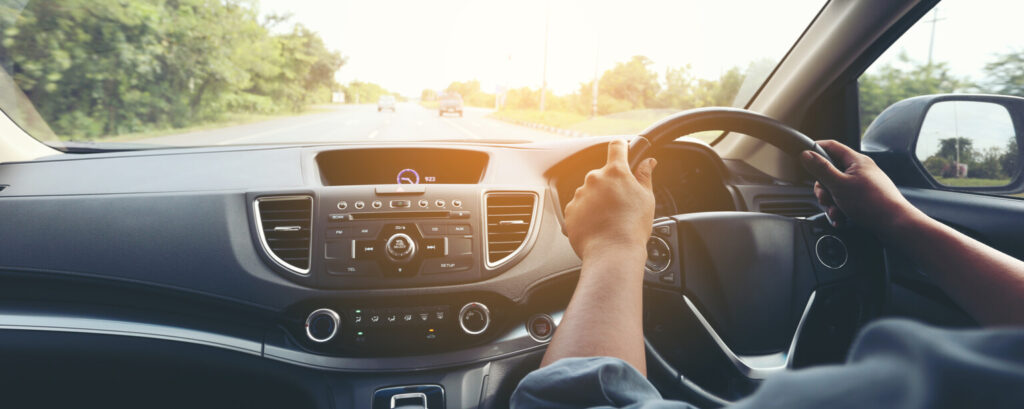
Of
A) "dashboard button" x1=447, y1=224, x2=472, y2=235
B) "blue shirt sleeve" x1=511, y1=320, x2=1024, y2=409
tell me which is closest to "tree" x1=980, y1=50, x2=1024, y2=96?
"dashboard button" x1=447, y1=224, x2=472, y2=235

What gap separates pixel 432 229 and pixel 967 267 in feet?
5.25

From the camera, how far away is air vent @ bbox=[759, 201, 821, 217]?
2.67 meters

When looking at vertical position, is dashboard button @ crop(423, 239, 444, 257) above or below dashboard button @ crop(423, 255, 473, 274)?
above

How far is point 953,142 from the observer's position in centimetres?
274

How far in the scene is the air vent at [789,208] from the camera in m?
2.67

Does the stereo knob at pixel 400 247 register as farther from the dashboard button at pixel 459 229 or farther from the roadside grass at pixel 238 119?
the roadside grass at pixel 238 119

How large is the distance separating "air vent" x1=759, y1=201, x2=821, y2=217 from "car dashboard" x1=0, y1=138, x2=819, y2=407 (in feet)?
3.10

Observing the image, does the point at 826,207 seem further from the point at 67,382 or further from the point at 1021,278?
the point at 67,382

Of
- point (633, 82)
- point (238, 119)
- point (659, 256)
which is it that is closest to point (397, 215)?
point (659, 256)

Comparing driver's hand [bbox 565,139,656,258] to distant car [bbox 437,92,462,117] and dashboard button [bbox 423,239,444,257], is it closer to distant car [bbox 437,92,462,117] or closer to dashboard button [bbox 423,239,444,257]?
dashboard button [bbox 423,239,444,257]

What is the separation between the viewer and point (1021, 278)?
125 cm

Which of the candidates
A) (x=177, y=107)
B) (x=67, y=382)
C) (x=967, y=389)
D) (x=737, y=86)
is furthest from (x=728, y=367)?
(x=177, y=107)

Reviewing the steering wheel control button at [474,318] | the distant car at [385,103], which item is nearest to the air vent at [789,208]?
the steering wheel control button at [474,318]

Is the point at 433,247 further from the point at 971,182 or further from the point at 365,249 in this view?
the point at 971,182
